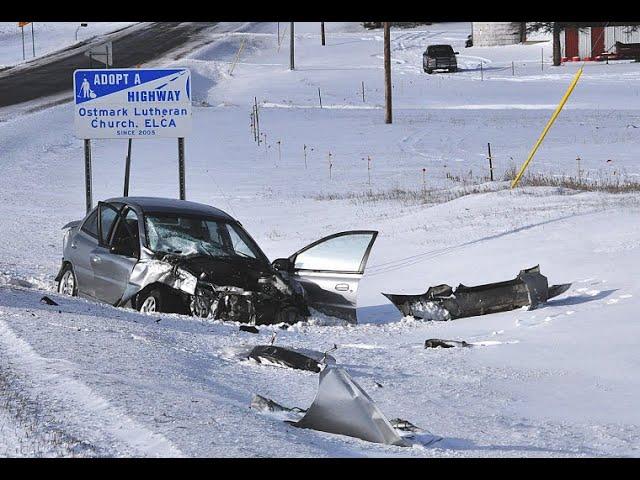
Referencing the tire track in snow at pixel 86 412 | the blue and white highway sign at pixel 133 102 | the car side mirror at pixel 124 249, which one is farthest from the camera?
the blue and white highway sign at pixel 133 102

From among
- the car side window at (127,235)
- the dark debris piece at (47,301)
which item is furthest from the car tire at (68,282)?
the dark debris piece at (47,301)

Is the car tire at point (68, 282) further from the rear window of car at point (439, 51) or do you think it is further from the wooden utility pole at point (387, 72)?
the rear window of car at point (439, 51)

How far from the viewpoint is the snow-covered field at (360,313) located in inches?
274

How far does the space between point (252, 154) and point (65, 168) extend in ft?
20.2

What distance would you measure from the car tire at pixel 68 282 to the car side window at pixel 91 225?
0.47 m

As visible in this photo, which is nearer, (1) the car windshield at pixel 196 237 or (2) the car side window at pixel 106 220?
(1) the car windshield at pixel 196 237

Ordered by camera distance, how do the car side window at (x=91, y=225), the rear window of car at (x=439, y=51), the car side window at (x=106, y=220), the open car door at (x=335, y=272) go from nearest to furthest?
the open car door at (x=335, y=272) < the car side window at (x=106, y=220) < the car side window at (x=91, y=225) < the rear window of car at (x=439, y=51)

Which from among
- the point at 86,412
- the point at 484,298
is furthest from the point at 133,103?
the point at 86,412

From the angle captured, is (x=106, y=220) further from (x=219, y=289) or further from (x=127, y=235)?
(x=219, y=289)
